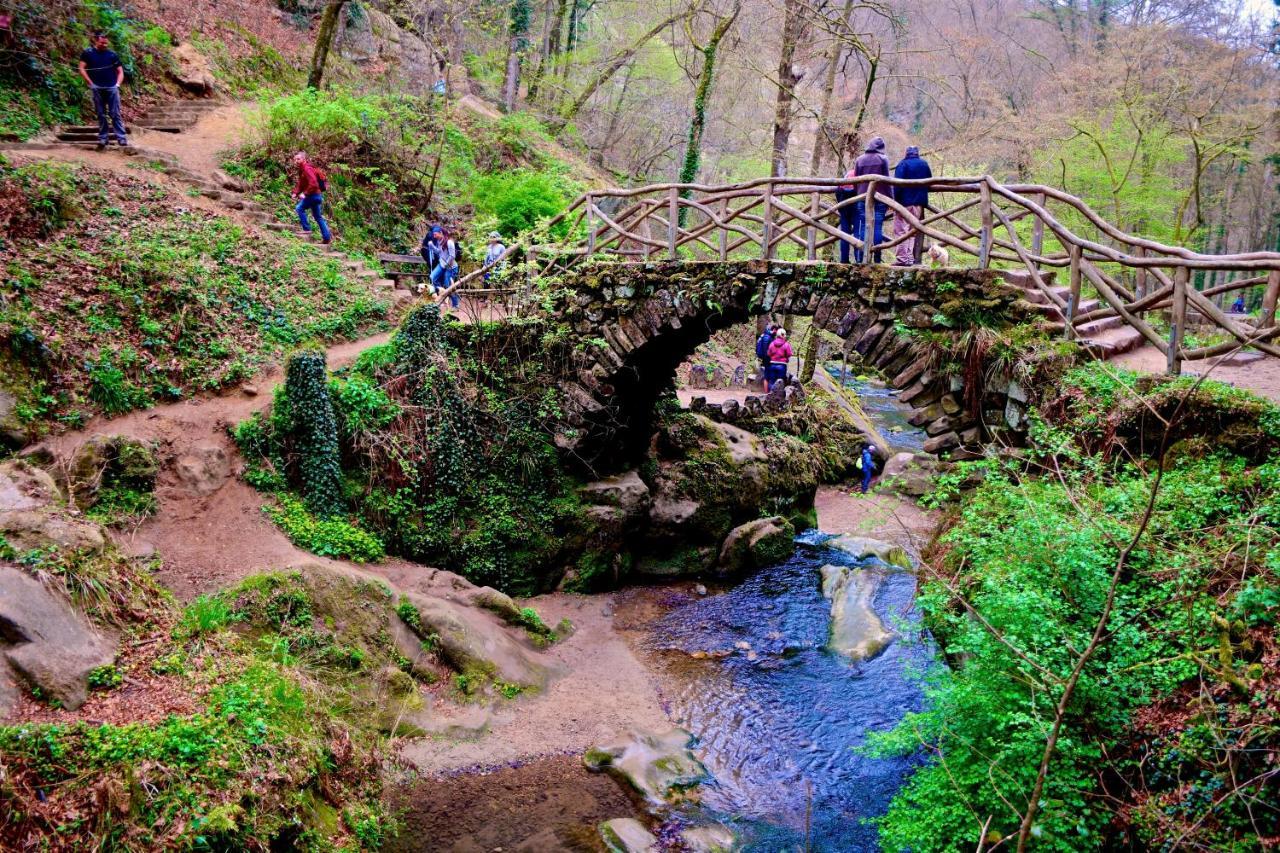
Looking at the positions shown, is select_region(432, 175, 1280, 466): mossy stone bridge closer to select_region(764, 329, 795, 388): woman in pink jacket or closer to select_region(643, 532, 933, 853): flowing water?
select_region(643, 532, 933, 853): flowing water

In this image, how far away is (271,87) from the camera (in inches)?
737

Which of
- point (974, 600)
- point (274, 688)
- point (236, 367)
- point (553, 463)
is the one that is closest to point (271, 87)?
point (236, 367)

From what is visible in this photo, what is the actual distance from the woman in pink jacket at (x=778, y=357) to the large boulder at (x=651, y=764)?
35.4ft

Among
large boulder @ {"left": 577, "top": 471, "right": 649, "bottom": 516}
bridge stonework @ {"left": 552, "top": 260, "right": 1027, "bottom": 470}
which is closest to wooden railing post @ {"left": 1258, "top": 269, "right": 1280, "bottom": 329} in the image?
A: bridge stonework @ {"left": 552, "top": 260, "right": 1027, "bottom": 470}

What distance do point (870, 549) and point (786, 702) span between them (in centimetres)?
532

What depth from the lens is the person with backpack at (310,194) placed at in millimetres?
13719

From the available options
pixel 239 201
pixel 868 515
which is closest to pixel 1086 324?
pixel 868 515

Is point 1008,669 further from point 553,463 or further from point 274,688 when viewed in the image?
point 553,463

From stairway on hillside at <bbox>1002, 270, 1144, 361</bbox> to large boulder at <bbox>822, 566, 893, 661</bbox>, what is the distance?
16.4 ft

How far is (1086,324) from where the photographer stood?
8.38 metres

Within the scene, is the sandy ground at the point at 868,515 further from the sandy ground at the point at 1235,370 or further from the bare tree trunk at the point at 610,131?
the bare tree trunk at the point at 610,131

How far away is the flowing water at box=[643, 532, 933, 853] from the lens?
7.79 meters

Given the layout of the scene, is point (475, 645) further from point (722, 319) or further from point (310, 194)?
point (310, 194)

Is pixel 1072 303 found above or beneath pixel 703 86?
beneath
